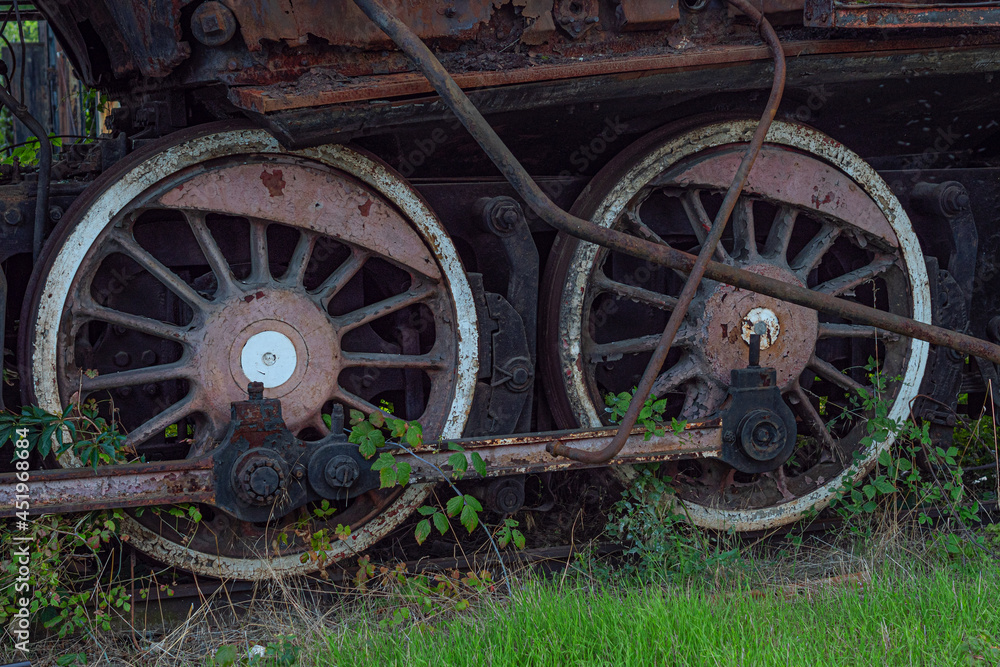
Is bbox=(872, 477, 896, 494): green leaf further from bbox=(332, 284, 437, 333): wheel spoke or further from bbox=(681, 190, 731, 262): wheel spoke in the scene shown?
bbox=(332, 284, 437, 333): wheel spoke

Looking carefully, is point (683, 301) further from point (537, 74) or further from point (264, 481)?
point (264, 481)

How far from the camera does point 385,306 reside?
3.13 m

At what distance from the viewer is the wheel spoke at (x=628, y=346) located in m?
3.38

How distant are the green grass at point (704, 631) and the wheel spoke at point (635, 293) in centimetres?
109

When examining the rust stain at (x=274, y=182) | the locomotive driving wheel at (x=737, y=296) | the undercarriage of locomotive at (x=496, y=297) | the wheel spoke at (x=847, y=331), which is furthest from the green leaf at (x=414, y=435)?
the wheel spoke at (x=847, y=331)

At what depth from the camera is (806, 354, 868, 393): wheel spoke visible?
142 inches

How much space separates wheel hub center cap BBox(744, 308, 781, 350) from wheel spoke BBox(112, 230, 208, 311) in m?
1.98

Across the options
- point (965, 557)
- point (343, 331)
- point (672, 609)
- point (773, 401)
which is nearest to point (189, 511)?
point (343, 331)

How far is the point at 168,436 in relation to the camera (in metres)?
3.30

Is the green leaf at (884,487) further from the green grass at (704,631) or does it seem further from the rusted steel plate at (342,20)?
the rusted steel plate at (342,20)

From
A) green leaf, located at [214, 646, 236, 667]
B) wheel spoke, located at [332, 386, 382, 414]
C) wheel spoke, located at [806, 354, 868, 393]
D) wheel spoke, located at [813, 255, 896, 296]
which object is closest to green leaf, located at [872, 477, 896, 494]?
wheel spoke, located at [806, 354, 868, 393]

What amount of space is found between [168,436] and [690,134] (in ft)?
7.52

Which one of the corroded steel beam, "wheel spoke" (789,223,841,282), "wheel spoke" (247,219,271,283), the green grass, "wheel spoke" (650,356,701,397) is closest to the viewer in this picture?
the green grass

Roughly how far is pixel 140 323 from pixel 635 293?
1780mm
